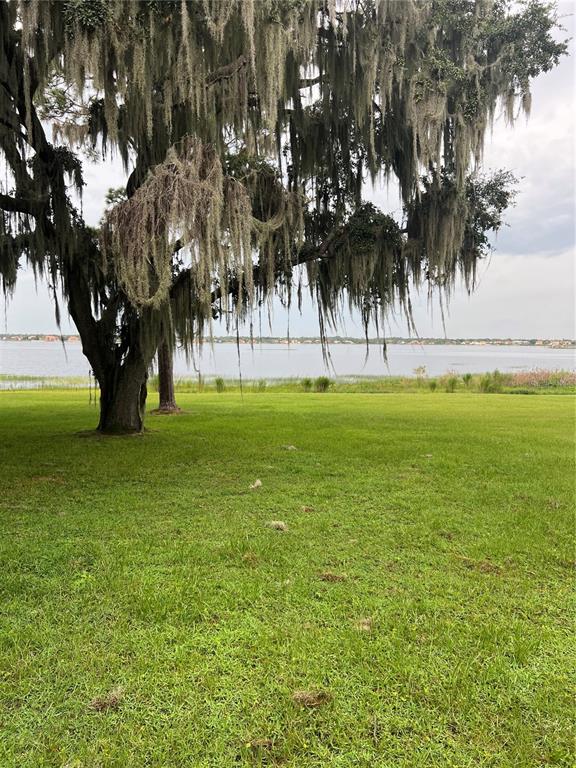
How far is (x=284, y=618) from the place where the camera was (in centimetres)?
243

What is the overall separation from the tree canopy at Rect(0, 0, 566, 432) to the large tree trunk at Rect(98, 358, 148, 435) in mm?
206

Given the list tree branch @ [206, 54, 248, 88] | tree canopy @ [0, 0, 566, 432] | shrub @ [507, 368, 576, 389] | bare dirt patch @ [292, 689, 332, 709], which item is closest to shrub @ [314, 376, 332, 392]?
shrub @ [507, 368, 576, 389]

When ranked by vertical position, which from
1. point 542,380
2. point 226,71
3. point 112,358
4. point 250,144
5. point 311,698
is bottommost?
point 311,698

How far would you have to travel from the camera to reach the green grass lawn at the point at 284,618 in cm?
169

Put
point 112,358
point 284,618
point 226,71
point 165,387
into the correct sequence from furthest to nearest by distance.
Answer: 1. point 165,387
2. point 112,358
3. point 226,71
4. point 284,618

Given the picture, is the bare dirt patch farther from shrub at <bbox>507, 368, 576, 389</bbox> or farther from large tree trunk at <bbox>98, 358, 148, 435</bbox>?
shrub at <bbox>507, 368, 576, 389</bbox>

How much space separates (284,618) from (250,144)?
18.1 ft

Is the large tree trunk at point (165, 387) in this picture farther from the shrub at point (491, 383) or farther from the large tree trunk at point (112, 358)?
the shrub at point (491, 383)

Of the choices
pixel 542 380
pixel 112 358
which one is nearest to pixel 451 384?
pixel 542 380

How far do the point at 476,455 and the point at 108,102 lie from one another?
6.00 m

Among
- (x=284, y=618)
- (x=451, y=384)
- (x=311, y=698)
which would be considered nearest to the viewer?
(x=311, y=698)

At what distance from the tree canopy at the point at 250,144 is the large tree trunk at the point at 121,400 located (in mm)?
206

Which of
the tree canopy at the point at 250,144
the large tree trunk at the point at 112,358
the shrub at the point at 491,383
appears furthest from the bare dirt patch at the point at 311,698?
the shrub at the point at 491,383

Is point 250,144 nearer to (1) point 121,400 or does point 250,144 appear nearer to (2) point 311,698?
(1) point 121,400
